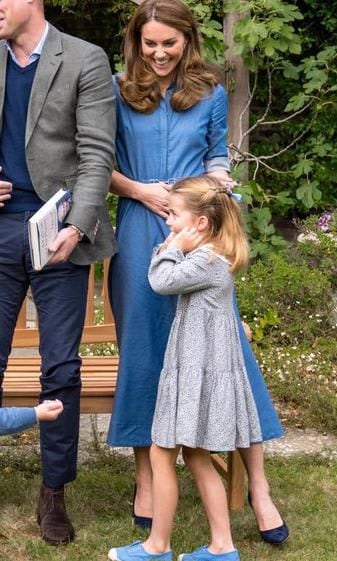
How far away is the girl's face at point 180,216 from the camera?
3709mm

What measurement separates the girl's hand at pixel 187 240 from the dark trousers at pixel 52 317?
14.4 inches

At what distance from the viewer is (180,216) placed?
12.2 feet

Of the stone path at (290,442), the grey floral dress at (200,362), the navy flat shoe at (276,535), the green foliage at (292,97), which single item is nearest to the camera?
the grey floral dress at (200,362)

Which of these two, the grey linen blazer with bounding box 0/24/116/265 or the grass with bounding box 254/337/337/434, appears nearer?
the grey linen blazer with bounding box 0/24/116/265

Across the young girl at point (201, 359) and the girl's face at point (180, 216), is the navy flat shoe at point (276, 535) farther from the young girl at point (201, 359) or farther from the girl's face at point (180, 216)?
the girl's face at point (180, 216)

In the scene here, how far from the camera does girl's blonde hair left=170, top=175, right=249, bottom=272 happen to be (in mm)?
3701

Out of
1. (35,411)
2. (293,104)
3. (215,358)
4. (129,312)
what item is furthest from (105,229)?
(293,104)

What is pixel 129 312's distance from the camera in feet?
13.1

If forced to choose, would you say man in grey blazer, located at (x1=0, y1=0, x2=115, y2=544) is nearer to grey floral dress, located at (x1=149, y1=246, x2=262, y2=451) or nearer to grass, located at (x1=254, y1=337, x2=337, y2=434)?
grey floral dress, located at (x1=149, y1=246, x2=262, y2=451)

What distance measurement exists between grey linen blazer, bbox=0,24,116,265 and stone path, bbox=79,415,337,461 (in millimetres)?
1595

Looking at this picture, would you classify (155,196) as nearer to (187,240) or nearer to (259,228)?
(187,240)

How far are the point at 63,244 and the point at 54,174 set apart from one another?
9.8 inches

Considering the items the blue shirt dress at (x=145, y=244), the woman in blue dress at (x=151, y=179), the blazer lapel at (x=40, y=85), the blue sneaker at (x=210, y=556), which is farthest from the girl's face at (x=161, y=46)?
the blue sneaker at (x=210, y=556)

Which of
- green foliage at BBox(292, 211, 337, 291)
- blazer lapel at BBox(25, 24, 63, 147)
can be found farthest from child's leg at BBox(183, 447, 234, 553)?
green foliage at BBox(292, 211, 337, 291)
